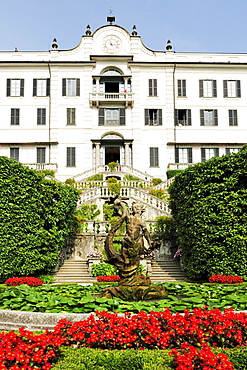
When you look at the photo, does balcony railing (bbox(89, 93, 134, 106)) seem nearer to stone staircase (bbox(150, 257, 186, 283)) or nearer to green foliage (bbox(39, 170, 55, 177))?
green foliage (bbox(39, 170, 55, 177))

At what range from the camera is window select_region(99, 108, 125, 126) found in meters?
38.3

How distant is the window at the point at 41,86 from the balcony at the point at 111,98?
4379mm

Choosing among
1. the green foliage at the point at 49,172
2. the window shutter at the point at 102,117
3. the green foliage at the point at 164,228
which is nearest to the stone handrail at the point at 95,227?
the green foliage at the point at 164,228

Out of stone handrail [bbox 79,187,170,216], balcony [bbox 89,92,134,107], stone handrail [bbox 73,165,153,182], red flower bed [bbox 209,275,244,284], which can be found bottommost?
red flower bed [bbox 209,275,244,284]

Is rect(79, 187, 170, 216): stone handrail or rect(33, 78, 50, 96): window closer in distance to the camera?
rect(79, 187, 170, 216): stone handrail

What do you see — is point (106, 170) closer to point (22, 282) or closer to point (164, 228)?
point (164, 228)

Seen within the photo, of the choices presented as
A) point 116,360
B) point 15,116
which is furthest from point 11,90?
point 116,360

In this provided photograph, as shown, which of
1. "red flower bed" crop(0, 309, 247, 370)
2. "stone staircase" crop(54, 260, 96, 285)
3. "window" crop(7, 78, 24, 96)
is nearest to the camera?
"red flower bed" crop(0, 309, 247, 370)

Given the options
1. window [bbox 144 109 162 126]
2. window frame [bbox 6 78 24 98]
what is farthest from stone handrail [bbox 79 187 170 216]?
window frame [bbox 6 78 24 98]

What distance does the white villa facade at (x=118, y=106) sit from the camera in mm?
37781

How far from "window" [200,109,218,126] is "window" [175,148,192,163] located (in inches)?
122

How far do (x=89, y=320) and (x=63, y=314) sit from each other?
138 cm

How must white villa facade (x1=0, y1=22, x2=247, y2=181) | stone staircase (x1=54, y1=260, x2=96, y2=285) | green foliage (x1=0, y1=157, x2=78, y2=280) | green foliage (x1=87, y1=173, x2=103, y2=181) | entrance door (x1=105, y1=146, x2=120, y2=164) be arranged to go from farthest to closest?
entrance door (x1=105, y1=146, x2=120, y2=164)
white villa facade (x1=0, y1=22, x2=247, y2=181)
green foliage (x1=87, y1=173, x2=103, y2=181)
stone staircase (x1=54, y1=260, x2=96, y2=285)
green foliage (x1=0, y1=157, x2=78, y2=280)

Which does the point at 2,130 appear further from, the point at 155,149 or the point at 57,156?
the point at 155,149
